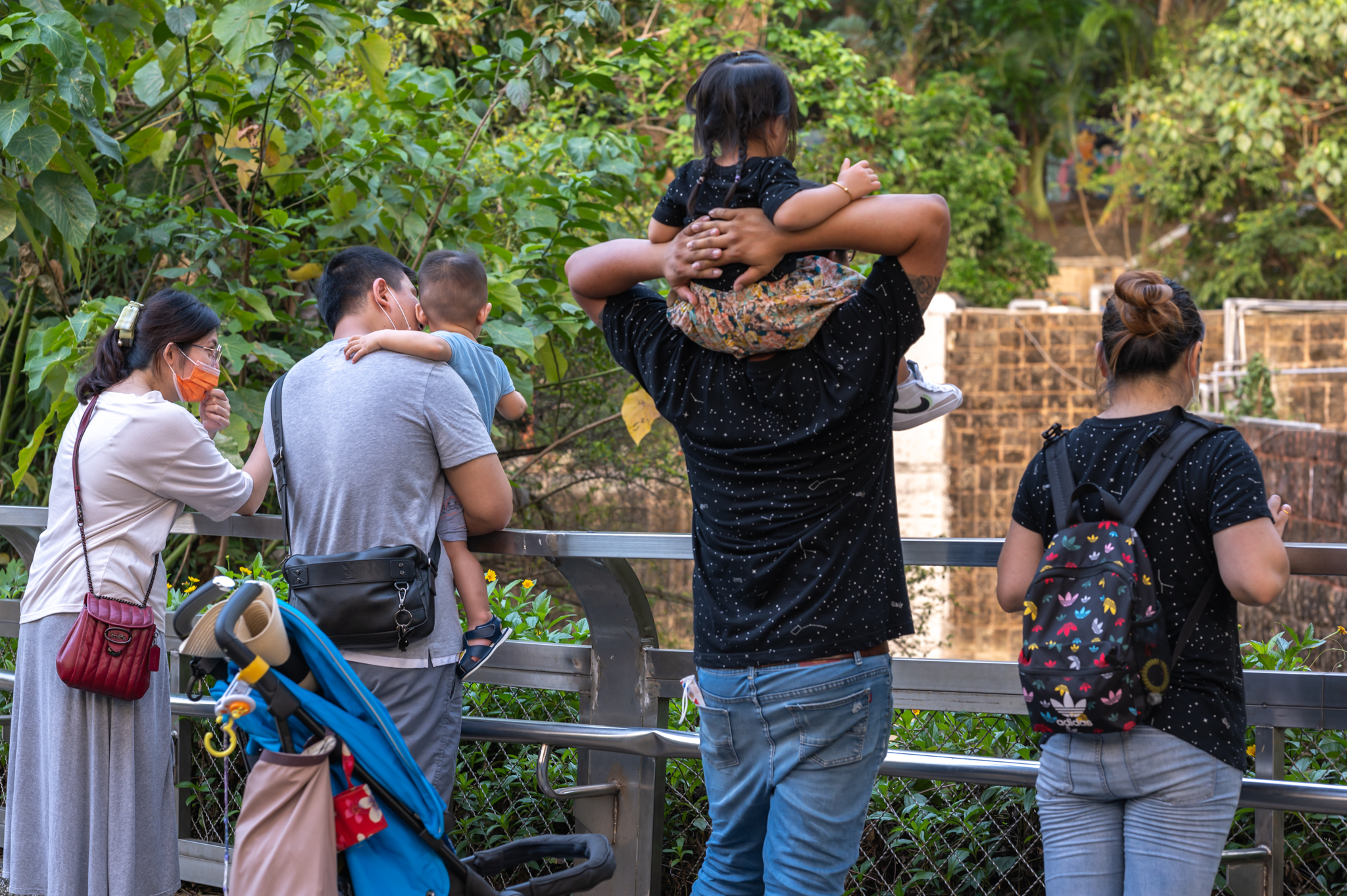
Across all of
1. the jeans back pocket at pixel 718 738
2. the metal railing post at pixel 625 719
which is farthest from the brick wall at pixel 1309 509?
the jeans back pocket at pixel 718 738

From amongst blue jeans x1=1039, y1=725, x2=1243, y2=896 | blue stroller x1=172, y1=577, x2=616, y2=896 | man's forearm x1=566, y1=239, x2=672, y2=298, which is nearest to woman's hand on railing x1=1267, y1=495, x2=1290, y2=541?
blue jeans x1=1039, y1=725, x2=1243, y2=896

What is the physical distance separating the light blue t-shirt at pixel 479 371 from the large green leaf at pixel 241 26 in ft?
5.18

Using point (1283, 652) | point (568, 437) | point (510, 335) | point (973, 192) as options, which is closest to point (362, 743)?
point (1283, 652)

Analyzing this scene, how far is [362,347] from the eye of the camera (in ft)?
7.55

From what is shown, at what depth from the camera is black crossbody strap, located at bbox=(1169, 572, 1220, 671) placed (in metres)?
1.84

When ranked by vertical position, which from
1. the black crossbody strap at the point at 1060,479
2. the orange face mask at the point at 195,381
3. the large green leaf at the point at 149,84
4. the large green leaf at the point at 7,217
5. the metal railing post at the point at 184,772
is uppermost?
the large green leaf at the point at 149,84

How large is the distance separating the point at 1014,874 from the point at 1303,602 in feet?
28.2

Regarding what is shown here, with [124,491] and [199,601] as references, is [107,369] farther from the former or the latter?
[199,601]

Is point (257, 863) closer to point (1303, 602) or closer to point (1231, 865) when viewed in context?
point (1231, 865)

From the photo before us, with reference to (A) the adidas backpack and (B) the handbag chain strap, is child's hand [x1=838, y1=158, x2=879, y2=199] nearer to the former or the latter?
(A) the adidas backpack

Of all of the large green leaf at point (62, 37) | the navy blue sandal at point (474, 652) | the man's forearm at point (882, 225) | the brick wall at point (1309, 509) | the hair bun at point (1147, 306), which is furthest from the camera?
the brick wall at point (1309, 509)

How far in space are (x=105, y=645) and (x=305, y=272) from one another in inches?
85.7

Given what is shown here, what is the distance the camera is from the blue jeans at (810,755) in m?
1.77

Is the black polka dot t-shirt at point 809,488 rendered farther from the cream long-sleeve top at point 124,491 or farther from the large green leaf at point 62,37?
the large green leaf at point 62,37
